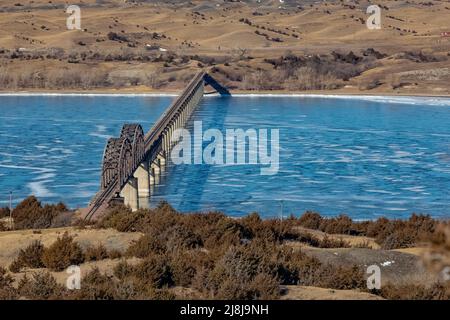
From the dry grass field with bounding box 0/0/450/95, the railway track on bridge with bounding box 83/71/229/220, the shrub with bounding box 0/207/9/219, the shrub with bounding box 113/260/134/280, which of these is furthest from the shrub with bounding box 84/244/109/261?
the dry grass field with bounding box 0/0/450/95

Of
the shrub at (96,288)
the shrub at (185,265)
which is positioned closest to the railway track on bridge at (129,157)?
the shrub at (185,265)

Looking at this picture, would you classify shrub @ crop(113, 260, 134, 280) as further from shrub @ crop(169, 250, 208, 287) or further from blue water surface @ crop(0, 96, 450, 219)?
blue water surface @ crop(0, 96, 450, 219)

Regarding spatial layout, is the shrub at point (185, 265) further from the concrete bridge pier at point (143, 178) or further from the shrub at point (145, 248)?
the concrete bridge pier at point (143, 178)

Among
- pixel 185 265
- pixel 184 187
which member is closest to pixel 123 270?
A: pixel 185 265

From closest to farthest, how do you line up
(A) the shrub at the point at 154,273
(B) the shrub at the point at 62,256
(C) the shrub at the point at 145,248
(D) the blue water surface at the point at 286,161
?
(A) the shrub at the point at 154,273, (B) the shrub at the point at 62,256, (C) the shrub at the point at 145,248, (D) the blue water surface at the point at 286,161

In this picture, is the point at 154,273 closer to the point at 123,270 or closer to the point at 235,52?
the point at 123,270
